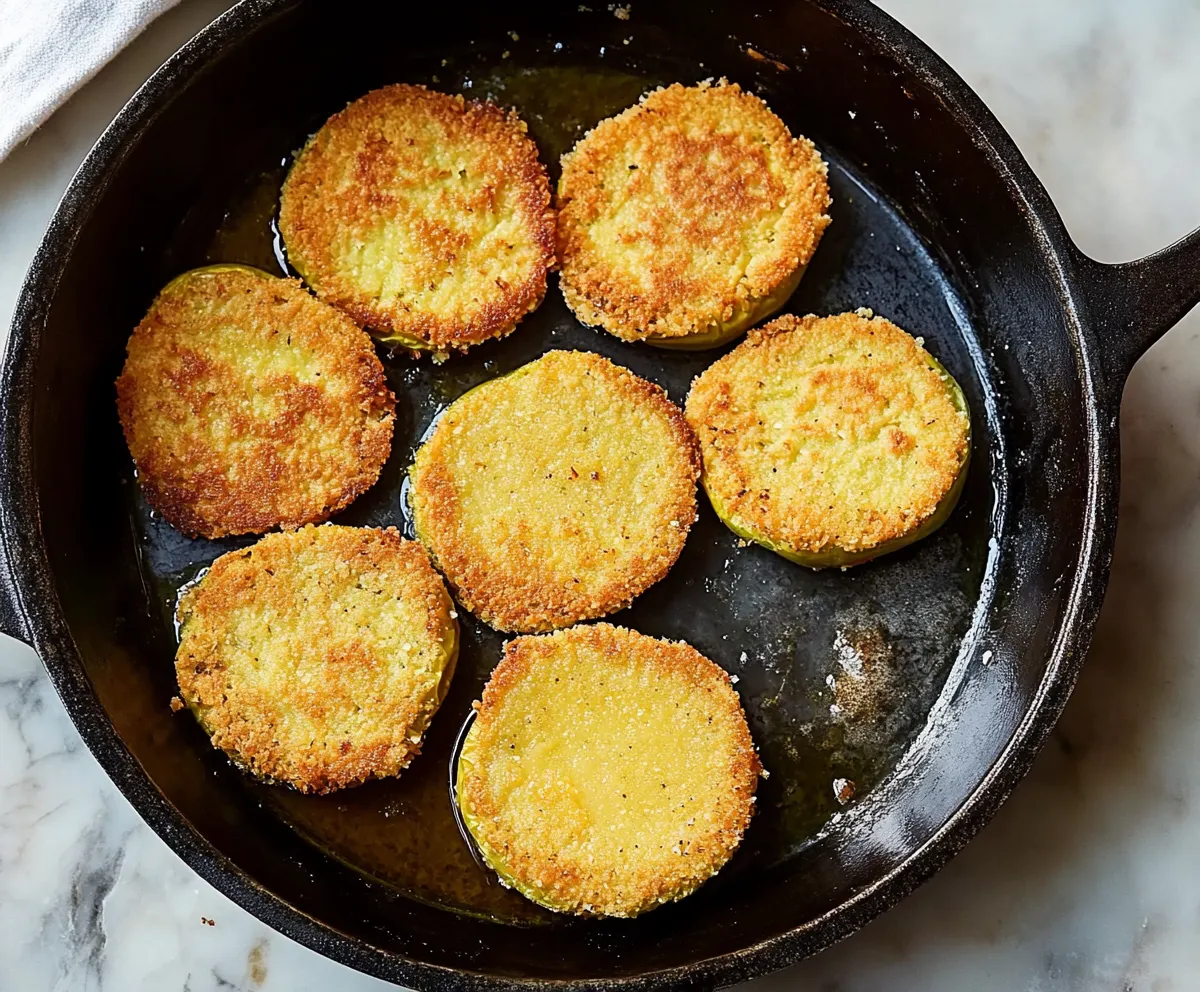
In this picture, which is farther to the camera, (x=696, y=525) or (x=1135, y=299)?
(x=696, y=525)

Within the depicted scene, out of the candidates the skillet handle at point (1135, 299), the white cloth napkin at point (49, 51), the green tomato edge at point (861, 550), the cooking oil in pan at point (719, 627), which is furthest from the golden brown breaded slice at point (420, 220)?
the skillet handle at point (1135, 299)

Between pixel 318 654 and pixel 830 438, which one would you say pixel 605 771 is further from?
pixel 830 438

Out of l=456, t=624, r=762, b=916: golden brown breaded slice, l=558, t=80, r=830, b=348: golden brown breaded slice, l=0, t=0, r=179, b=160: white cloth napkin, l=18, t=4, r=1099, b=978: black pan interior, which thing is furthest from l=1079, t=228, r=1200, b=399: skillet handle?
l=0, t=0, r=179, b=160: white cloth napkin

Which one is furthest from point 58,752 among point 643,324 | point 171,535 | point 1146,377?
point 1146,377

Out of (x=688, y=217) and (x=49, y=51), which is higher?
(x=49, y=51)

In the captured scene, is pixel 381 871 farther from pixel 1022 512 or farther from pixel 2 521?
pixel 1022 512

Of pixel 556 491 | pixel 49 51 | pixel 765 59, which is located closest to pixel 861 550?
pixel 556 491

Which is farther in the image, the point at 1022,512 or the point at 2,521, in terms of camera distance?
the point at 1022,512
